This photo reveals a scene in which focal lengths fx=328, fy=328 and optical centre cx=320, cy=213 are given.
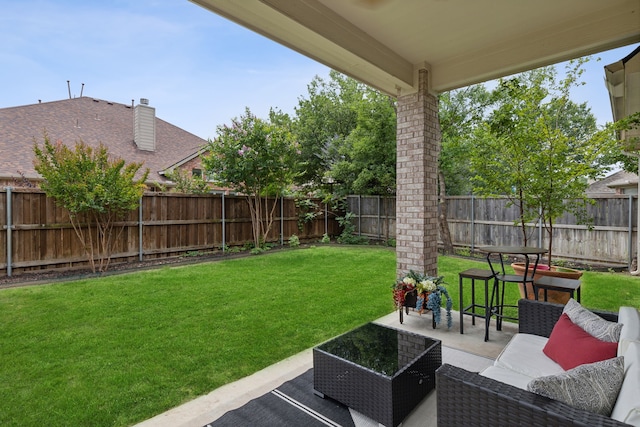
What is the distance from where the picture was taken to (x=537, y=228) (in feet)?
24.1

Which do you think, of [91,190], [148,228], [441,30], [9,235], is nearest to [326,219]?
[148,228]

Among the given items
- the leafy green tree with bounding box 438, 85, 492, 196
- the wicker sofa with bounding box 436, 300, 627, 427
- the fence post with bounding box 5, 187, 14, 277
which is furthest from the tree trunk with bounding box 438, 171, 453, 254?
the fence post with bounding box 5, 187, 14, 277

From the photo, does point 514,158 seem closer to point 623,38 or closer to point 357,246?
point 623,38

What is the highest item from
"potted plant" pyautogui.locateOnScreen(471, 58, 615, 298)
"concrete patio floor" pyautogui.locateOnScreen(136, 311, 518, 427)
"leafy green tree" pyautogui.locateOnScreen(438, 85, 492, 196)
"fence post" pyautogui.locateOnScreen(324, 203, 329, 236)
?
"leafy green tree" pyautogui.locateOnScreen(438, 85, 492, 196)

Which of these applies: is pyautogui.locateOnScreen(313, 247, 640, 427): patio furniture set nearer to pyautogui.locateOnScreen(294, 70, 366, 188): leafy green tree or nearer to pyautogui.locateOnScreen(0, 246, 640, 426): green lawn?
pyautogui.locateOnScreen(0, 246, 640, 426): green lawn

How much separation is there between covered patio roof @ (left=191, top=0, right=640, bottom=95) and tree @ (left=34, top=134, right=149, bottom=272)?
5.20m

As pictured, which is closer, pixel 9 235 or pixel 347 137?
pixel 9 235

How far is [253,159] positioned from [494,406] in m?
7.98

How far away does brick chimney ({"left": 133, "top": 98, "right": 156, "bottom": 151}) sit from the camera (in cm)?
1280

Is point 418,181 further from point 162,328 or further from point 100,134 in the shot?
point 100,134

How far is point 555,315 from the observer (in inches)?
93.9

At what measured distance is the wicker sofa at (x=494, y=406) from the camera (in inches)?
45.3

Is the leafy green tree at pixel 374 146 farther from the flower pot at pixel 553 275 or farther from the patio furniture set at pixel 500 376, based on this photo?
the patio furniture set at pixel 500 376

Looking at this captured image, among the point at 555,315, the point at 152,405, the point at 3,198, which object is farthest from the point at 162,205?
the point at 555,315
